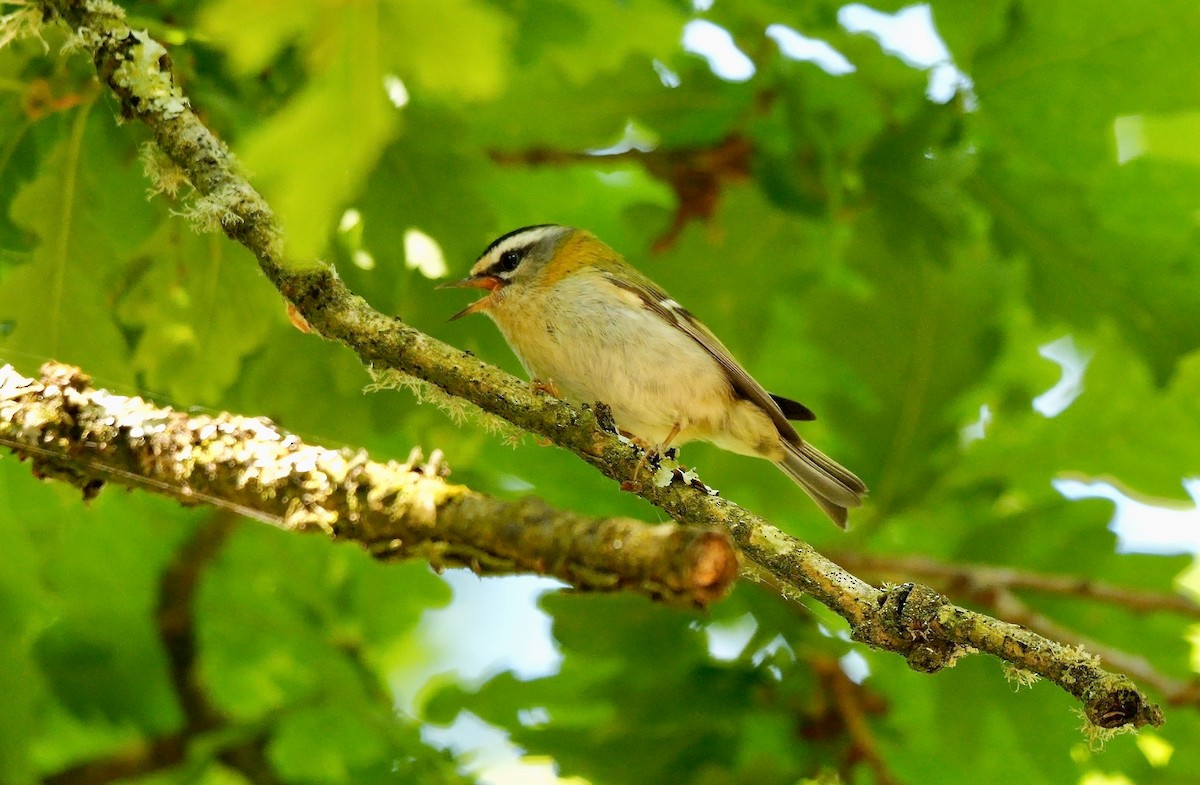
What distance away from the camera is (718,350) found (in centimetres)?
312

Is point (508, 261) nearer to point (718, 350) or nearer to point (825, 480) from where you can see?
point (718, 350)

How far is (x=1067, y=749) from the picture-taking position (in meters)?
2.99

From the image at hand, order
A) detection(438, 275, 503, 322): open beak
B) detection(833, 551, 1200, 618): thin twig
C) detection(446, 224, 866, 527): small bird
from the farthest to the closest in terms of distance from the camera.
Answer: detection(833, 551, 1200, 618): thin twig < detection(446, 224, 866, 527): small bird < detection(438, 275, 503, 322): open beak

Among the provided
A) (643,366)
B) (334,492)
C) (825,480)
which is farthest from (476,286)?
(334,492)

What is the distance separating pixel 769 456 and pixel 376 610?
1.44 m

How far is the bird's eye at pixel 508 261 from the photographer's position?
10.5 ft

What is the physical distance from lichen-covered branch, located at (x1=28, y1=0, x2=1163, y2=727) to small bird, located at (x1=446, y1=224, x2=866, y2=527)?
46.4 inches

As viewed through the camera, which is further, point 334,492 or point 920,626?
point 334,492

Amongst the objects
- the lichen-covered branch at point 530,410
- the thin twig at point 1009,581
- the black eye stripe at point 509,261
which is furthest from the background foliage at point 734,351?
the lichen-covered branch at point 530,410

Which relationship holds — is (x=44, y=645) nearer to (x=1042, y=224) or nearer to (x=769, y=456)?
(x=769, y=456)

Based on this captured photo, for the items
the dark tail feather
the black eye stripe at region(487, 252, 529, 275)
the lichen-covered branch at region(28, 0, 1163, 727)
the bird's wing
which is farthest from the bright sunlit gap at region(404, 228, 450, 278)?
the dark tail feather

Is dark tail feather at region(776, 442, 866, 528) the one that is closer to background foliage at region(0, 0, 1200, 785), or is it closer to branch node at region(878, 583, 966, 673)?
background foliage at region(0, 0, 1200, 785)

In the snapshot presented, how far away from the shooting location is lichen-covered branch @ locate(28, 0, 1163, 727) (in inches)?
47.4

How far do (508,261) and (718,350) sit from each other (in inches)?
27.0
